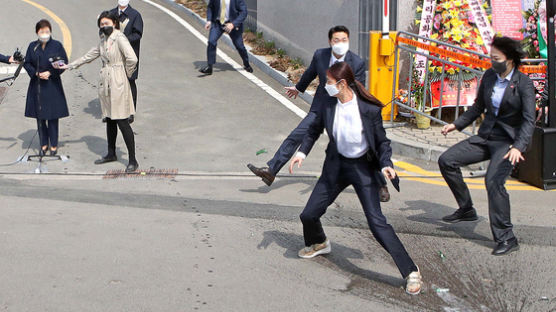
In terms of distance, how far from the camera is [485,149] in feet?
21.9

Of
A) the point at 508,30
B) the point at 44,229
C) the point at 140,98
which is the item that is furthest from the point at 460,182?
the point at 140,98

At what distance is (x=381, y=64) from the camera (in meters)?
10.7

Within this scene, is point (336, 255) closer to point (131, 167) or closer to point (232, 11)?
point (131, 167)

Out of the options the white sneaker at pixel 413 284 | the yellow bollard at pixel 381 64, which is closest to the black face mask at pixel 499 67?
the white sneaker at pixel 413 284

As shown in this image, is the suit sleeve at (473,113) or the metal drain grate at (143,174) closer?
the suit sleeve at (473,113)

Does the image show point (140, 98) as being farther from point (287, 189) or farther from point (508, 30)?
point (508, 30)

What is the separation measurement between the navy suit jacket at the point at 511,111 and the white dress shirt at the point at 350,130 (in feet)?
4.73

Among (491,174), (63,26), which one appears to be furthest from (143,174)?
(63,26)

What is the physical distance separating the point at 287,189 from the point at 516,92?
2.91 metres

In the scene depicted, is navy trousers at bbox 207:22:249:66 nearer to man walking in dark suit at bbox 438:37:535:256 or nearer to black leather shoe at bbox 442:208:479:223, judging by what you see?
black leather shoe at bbox 442:208:479:223

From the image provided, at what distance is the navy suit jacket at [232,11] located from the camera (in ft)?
44.1

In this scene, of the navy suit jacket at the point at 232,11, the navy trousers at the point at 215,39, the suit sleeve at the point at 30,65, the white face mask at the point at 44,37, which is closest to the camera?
the white face mask at the point at 44,37

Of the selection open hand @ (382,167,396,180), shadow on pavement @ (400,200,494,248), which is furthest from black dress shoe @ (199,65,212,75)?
open hand @ (382,167,396,180)

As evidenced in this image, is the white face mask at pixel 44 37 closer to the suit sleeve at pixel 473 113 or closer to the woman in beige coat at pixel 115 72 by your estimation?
the woman in beige coat at pixel 115 72
